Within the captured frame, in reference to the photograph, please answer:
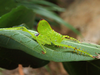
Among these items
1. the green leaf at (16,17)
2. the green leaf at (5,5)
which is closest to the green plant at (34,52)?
the green leaf at (16,17)

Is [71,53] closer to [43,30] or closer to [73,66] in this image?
[73,66]

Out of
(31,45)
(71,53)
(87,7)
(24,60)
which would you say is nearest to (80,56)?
(71,53)

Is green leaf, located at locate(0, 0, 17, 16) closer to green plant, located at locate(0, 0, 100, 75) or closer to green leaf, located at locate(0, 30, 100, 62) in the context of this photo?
green plant, located at locate(0, 0, 100, 75)

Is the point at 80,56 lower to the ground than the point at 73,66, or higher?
higher

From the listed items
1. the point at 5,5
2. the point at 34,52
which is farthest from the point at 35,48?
the point at 5,5

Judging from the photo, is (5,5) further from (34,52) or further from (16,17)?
(34,52)

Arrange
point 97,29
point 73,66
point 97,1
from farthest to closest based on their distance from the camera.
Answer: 1. point 97,1
2. point 97,29
3. point 73,66
